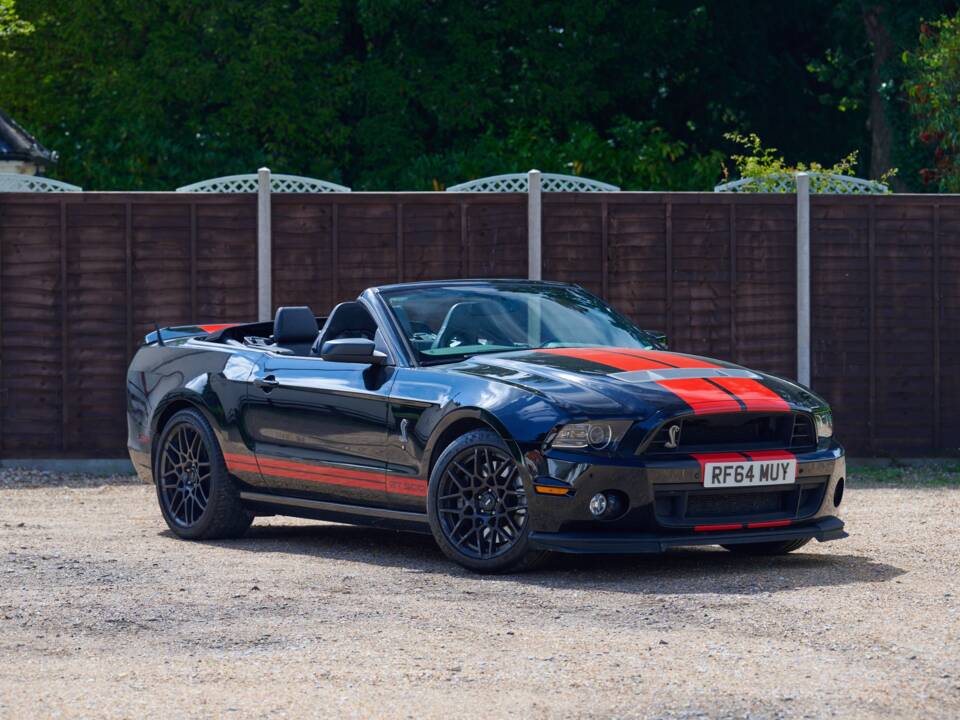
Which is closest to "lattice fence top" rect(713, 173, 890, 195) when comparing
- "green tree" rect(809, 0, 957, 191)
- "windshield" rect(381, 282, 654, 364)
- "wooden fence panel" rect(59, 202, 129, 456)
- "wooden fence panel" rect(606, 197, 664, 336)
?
"wooden fence panel" rect(606, 197, 664, 336)

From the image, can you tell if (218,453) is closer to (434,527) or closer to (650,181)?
(434,527)

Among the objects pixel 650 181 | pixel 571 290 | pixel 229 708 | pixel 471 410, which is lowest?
pixel 229 708

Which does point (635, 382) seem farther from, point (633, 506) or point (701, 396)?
point (633, 506)

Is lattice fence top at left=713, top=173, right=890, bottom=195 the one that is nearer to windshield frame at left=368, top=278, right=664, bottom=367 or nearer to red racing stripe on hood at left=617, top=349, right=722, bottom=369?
windshield frame at left=368, top=278, right=664, bottom=367

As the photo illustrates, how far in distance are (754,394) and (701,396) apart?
36cm

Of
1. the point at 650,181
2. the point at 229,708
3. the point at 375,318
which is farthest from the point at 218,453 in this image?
the point at 650,181

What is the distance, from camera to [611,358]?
8734 millimetres

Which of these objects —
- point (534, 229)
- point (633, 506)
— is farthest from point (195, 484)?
point (534, 229)

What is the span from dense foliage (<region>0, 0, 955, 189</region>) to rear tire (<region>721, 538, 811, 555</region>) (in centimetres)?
1590

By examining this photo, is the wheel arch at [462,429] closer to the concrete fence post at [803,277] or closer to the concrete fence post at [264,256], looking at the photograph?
the concrete fence post at [264,256]

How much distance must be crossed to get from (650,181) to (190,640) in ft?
64.7

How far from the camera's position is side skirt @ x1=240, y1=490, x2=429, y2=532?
8711 millimetres

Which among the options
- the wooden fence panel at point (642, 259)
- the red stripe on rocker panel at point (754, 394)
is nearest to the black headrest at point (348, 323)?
the red stripe on rocker panel at point (754, 394)

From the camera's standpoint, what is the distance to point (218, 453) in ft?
32.4
